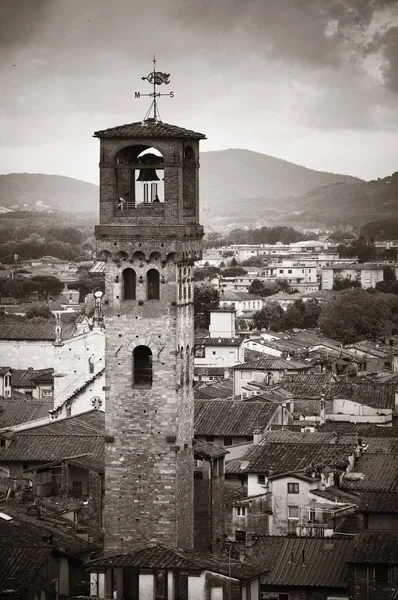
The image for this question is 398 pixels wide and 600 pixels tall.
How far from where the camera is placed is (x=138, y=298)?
44969 mm

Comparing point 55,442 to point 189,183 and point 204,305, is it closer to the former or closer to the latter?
point 189,183

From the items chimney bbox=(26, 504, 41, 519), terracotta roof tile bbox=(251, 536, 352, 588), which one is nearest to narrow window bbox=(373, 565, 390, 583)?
terracotta roof tile bbox=(251, 536, 352, 588)

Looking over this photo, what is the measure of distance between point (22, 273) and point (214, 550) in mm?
143059

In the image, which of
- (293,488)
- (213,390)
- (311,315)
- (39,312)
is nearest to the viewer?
(293,488)

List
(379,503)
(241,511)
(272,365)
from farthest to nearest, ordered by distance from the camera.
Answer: (272,365) < (241,511) < (379,503)

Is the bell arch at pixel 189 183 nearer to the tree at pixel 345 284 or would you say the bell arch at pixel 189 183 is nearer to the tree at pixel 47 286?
the tree at pixel 47 286

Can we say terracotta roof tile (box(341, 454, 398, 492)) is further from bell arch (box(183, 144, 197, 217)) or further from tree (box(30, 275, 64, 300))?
tree (box(30, 275, 64, 300))

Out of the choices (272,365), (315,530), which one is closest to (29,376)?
(272,365)

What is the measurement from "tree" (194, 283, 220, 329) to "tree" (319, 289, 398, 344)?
721 centimetres

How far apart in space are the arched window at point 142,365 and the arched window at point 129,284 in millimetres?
1146

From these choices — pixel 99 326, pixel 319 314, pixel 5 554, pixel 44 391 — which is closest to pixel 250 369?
pixel 44 391

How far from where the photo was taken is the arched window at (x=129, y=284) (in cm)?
4519

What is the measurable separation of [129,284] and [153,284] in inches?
20.7

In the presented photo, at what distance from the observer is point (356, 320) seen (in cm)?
13050
